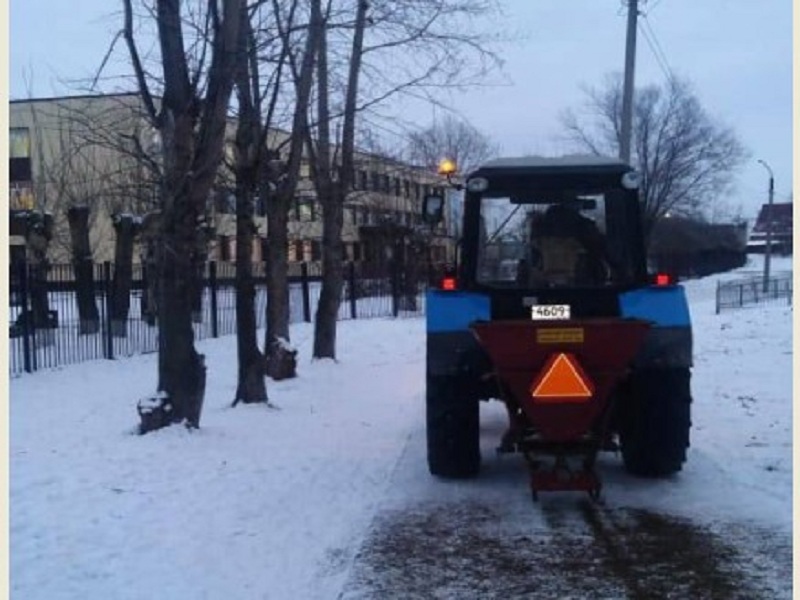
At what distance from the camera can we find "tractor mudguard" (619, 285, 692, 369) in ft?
A: 28.6

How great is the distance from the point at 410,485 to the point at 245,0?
5666mm

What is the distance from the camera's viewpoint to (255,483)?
9.03 metres

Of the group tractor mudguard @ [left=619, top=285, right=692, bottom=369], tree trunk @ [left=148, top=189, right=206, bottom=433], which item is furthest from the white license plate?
tree trunk @ [left=148, top=189, right=206, bottom=433]

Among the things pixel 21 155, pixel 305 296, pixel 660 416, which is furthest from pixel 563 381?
pixel 21 155

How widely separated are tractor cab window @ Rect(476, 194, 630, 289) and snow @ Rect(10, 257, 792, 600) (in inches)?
66.4

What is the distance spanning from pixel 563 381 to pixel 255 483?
267 centimetres

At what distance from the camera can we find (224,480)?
9109 millimetres

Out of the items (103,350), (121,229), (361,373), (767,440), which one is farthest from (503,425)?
(121,229)

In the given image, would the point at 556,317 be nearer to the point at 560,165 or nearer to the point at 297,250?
the point at 560,165

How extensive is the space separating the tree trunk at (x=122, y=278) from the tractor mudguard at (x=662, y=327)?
14.6 m

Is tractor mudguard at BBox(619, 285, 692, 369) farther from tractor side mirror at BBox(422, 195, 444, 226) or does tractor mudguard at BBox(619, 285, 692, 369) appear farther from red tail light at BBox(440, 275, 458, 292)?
tractor side mirror at BBox(422, 195, 444, 226)

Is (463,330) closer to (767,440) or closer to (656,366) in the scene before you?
(656,366)

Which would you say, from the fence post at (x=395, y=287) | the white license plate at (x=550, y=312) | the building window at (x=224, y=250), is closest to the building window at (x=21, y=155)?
the building window at (x=224, y=250)

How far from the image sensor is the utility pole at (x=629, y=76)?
843 inches
